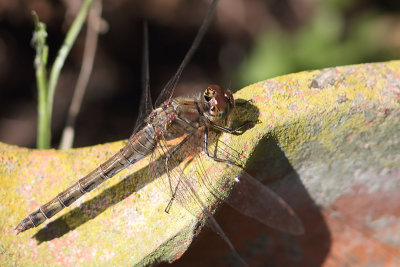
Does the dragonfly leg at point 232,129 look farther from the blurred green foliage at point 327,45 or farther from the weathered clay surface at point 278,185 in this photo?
the blurred green foliage at point 327,45

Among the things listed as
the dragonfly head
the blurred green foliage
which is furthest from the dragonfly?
the blurred green foliage

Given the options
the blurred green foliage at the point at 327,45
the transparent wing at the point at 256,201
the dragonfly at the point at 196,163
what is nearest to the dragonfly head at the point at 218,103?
the dragonfly at the point at 196,163

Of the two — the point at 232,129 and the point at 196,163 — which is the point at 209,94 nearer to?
the point at 232,129

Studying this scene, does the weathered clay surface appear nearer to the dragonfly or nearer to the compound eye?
the dragonfly

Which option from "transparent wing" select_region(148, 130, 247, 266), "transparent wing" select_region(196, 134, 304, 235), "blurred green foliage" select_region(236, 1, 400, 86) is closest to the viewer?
"transparent wing" select_region(148, 130, 247, 266)

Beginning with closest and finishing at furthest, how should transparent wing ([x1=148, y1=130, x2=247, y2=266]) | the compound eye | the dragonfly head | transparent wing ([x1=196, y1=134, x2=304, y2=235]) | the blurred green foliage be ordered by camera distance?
transparent wing ([x1=148, y1=130, x2=247, y2=266])
transparent wing ([x1=196, y1=134, x2=304, y2=235])
the dragonfly head
the compound eye
the blurred green foliage

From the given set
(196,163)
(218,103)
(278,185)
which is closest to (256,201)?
(278,185)
